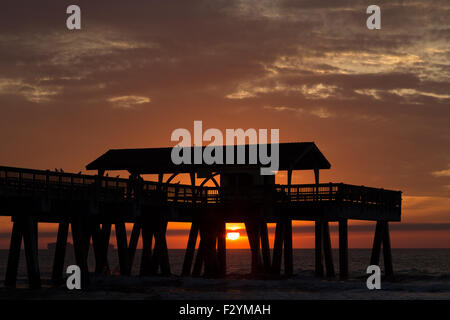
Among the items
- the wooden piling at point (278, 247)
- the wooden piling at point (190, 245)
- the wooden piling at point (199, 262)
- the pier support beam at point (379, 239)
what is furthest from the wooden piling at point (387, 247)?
the wooden piling at point (190, 245)

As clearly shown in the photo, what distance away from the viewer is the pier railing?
37.0 metres

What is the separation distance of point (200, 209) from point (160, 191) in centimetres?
356

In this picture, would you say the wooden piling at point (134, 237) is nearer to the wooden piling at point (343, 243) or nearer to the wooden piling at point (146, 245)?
the wooden piling at point (146, 245)

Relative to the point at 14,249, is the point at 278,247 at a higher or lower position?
higher

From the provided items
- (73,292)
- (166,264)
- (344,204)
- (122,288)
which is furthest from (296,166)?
(73,292)

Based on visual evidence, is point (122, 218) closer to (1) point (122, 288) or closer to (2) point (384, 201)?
(1) point (122, 288)

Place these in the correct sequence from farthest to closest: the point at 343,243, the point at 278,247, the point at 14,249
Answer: the point at 278,247 < the point at 343,243 < the point at 14,249

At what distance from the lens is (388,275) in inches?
2183

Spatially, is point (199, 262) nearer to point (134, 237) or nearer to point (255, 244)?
point (255, 244)

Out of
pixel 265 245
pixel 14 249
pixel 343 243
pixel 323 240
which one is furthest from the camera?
pixel 265 245

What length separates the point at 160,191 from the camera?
46344mm

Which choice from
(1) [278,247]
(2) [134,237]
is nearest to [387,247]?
(1) [278,247]

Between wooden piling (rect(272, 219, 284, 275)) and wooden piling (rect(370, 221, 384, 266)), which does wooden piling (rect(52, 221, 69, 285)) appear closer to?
wooden piling (rect(272, 219, 284, 275))
